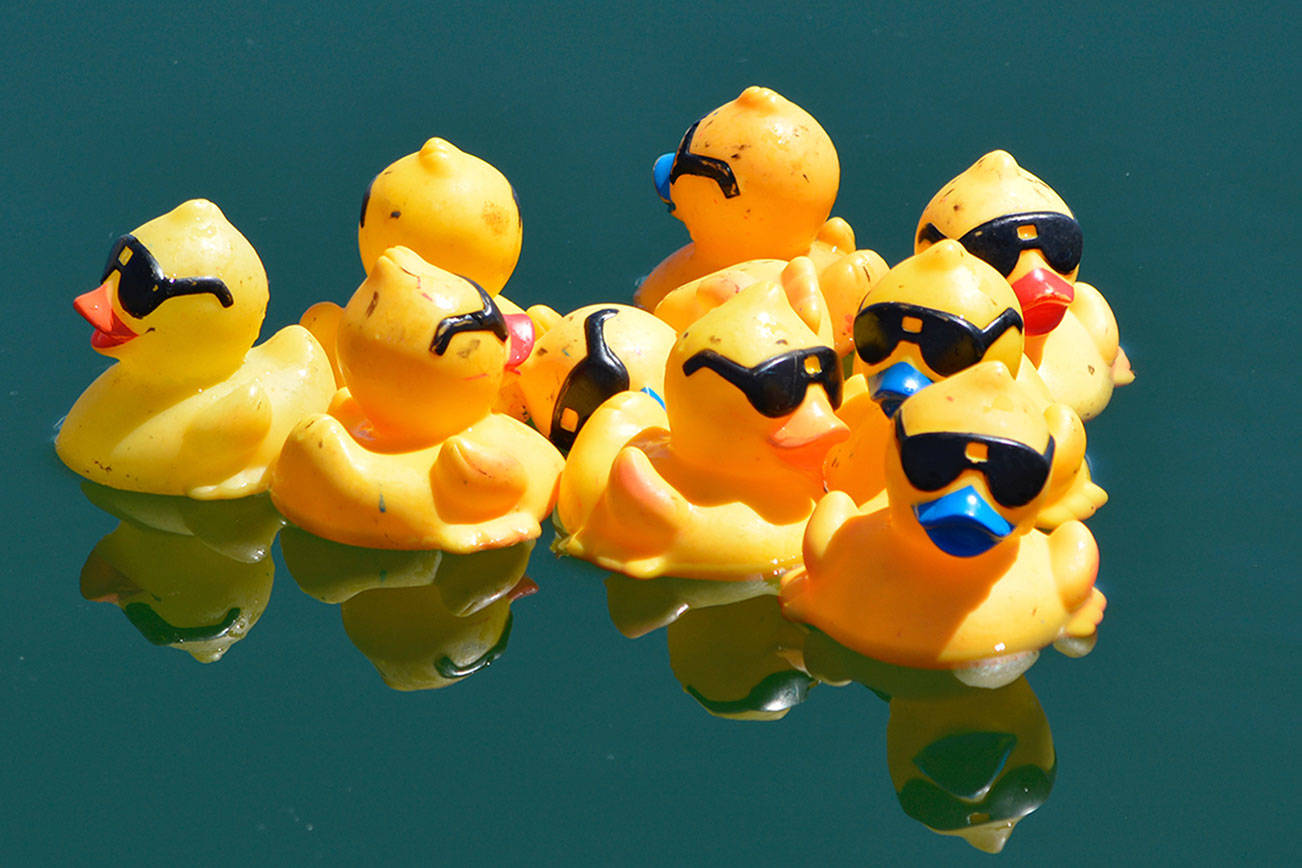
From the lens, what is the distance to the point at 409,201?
20.5ft

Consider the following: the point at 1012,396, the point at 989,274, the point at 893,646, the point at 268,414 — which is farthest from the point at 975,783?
the point at 268,414

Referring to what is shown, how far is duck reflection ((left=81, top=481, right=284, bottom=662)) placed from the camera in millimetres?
5535

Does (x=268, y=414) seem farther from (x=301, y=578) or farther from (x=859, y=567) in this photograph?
(x=859, y=567)

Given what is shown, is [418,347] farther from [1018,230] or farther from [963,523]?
[1018,230]

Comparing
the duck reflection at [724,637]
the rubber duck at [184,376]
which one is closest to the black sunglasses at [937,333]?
the duck reflection at [724,637]

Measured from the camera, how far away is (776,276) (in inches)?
254

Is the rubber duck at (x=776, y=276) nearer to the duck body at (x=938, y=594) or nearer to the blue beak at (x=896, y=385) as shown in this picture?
the blue beak at (x=896, y=385)

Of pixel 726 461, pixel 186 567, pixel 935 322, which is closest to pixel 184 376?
pixel 186 567

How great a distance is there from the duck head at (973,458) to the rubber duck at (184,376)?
2.13m

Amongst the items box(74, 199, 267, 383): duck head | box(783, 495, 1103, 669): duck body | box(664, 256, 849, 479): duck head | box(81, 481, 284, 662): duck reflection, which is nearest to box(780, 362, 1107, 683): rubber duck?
box(783, 495, 1103, 669): duck body

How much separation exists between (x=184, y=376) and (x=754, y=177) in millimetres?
2040

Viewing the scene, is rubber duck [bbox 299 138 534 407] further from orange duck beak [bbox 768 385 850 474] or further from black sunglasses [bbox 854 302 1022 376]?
black sunglasses [bbox 854 302 1022 376]

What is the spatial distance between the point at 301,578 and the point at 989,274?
2.22 meters

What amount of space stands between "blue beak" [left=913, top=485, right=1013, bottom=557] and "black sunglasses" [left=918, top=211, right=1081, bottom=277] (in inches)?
55.3
